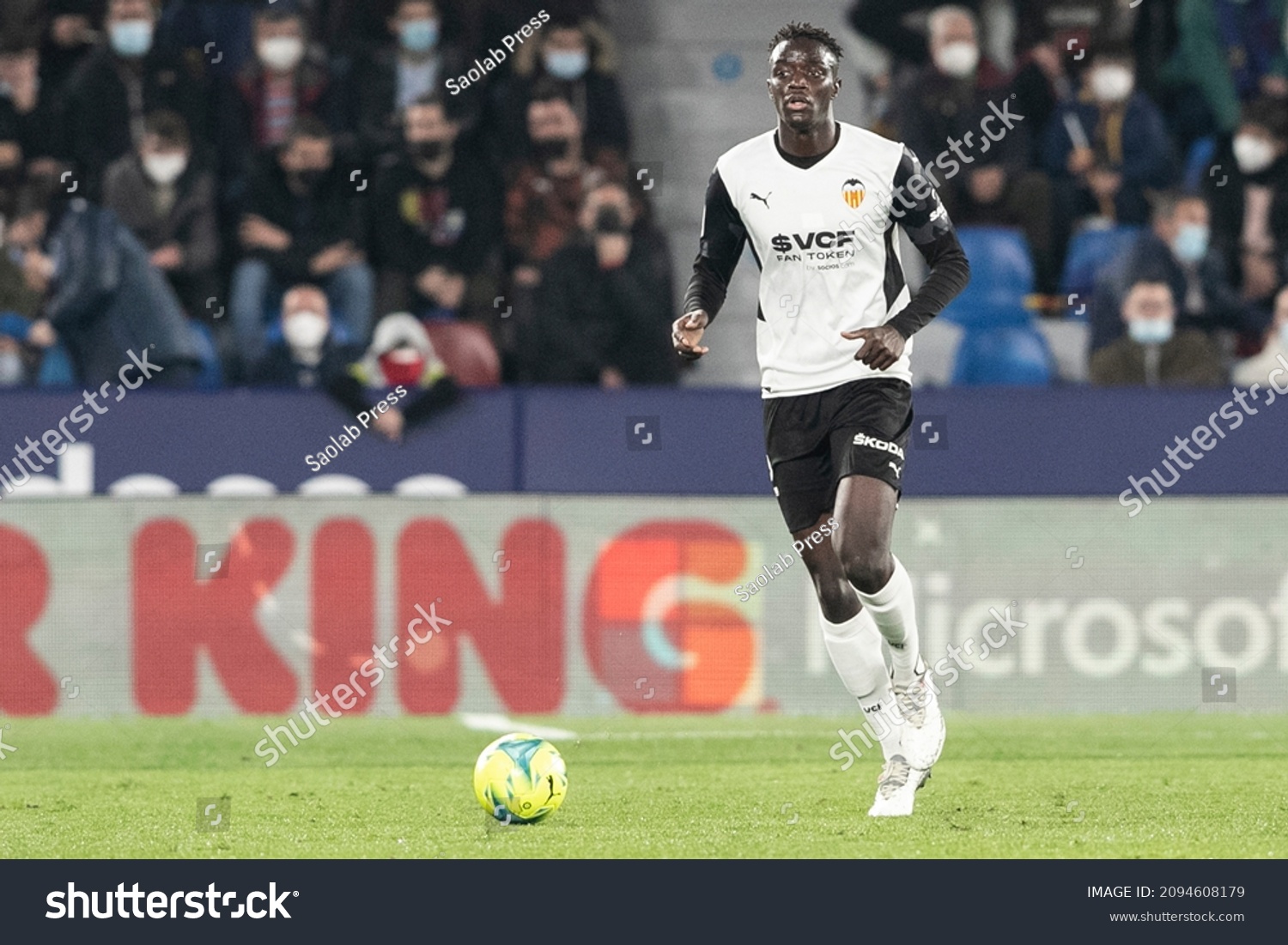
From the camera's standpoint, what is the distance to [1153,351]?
12008 mm

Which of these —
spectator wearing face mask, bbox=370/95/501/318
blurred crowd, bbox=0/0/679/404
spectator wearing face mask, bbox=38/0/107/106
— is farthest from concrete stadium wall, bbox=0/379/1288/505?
spectator wearing face mask, bbox=38/0/107/106

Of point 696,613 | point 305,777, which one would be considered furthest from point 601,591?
point 305,777

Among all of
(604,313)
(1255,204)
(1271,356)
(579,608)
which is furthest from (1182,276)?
(579,608)

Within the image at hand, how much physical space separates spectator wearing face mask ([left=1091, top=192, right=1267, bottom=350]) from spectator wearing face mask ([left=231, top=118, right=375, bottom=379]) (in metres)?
4.03

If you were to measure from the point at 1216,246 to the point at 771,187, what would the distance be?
244 inches

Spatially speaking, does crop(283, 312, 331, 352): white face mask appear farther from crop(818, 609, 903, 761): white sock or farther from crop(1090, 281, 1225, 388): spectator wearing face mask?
crop(818, 609, 903, 761): white sock

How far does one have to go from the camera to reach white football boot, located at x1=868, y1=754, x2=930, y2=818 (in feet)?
23.7

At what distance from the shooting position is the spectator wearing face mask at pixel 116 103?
12.7 metres

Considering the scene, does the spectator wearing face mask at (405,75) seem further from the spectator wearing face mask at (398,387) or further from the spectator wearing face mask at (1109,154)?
the spectator wearing face mask at (1109,154)

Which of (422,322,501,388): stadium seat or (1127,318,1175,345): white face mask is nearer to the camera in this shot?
(1127,318,1175,345): white face mask

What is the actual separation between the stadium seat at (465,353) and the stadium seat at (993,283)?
258 cm

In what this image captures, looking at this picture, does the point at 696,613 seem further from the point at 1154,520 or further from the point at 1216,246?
the point at 1216,246

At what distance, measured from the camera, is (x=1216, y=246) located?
1288 centimetres

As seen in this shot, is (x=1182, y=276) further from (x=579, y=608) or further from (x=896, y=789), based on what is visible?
(x=896, y=789)
